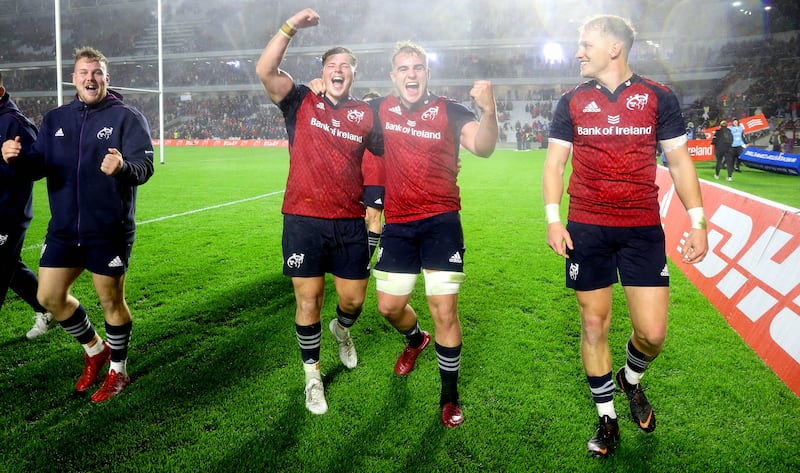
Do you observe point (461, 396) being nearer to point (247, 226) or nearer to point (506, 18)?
point (247, 226)

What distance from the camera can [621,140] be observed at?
2.85 meters

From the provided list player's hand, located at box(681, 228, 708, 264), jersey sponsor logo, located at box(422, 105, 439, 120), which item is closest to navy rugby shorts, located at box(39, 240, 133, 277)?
jersey sponsor logo, located at box(422, 105, 439, 120)

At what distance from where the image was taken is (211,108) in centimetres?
4966

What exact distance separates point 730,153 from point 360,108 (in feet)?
53.9

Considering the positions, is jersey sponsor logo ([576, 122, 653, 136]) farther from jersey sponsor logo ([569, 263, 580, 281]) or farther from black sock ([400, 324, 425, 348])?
black sock ([400, 324, 425, 348])

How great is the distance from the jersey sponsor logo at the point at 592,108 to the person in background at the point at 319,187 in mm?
1346

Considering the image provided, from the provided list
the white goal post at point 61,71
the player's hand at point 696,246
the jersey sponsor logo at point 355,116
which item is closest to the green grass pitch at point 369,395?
the player's hand at point 696,246

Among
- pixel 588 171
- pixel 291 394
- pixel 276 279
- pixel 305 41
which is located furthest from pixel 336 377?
pixel 305 41

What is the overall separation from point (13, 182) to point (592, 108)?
3845 mm

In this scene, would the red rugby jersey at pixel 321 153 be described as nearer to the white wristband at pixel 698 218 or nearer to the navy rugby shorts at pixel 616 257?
the navy rugby shorts at pixel 616 257

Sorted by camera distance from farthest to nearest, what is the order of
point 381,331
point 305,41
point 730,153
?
1. point 305,41
2. point 730,153
3. point 381,331

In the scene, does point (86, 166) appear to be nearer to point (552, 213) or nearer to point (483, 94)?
point (483, 94)

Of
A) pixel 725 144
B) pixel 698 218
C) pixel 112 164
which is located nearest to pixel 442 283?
pixel 698 218

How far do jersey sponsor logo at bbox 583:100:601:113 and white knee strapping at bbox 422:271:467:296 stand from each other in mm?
1209
